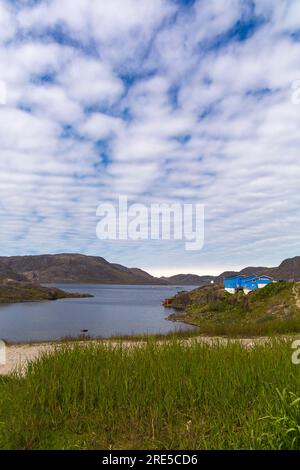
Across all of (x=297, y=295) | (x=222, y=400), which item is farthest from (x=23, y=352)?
(x=297, y=295)

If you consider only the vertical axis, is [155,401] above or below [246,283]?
below

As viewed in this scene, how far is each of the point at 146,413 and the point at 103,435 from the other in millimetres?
856

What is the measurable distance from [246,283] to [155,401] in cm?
5999

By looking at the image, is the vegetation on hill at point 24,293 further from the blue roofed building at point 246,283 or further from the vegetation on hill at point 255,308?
the vegetation on hill at point 255,308

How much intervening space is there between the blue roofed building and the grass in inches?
2197

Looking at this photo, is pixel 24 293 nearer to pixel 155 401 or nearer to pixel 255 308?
pixel 255 308

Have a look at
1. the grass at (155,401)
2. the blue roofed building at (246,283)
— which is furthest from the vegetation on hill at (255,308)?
the grass at (155,401)

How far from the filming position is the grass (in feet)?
18.4

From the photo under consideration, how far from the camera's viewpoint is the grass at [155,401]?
5.62 meters

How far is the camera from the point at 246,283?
212 feet

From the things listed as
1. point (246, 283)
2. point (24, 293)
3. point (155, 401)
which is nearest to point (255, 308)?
point (246, 283)

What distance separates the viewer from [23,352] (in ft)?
72.1

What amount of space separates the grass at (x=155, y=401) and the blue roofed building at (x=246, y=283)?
2197 inches
